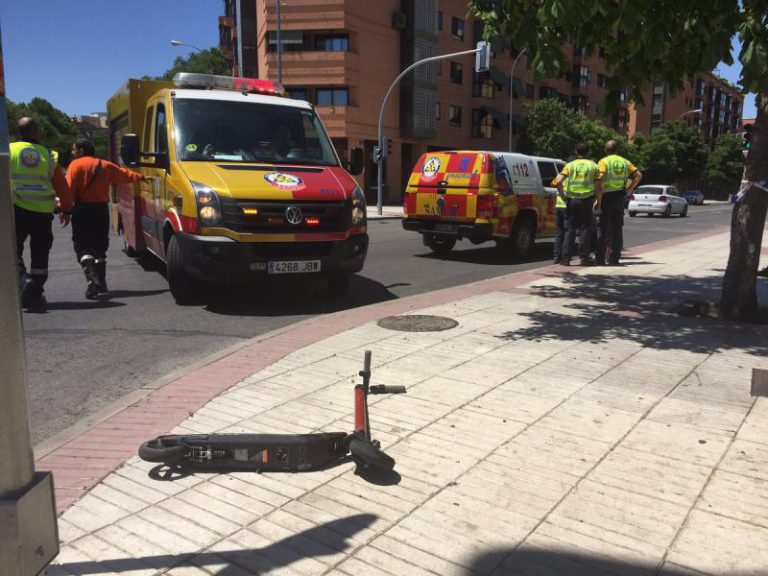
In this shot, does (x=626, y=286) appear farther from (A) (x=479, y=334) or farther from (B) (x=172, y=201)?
(B) (x=172, y=201)

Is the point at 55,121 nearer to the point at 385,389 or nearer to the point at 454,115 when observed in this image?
the point at 454,115

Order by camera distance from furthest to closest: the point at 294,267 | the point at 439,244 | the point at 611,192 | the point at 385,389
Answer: the point at 439,244, the point at 611,192, the point at 294,267, the point at 385,389

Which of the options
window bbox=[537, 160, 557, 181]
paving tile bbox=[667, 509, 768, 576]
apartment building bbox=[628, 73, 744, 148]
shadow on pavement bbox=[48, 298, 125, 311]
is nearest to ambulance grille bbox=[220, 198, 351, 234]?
shadow on pavement bbox=[48, 298, 125, 311]

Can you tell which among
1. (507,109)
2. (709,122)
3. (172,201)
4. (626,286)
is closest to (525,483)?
(172,201)

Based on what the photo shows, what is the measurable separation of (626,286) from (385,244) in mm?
6923

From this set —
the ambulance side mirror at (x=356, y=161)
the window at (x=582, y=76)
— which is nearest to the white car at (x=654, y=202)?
the ambulance side mirror at (x=356, y=161)

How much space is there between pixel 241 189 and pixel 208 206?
0.39 meters

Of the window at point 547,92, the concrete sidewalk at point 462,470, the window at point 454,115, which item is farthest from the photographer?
the window at point 547,92

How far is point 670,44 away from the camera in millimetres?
5359

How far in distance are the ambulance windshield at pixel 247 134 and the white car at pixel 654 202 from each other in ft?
89.8

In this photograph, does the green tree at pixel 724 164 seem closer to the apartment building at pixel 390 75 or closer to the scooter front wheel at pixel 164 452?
the apartment building at pixel 390 75

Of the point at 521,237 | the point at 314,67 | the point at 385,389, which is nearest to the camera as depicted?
the point at 385,389

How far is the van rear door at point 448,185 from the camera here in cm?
1182

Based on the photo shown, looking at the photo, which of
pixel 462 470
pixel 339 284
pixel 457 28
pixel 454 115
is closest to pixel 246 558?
pixel 462 470
